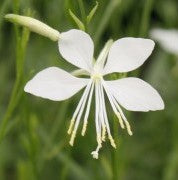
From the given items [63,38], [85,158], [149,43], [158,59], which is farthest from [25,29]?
[158,59]

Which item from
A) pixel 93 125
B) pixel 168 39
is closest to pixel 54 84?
pixel 93 125

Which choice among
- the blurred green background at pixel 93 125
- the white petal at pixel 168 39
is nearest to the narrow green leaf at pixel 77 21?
the blurred green background at pixel 93 125

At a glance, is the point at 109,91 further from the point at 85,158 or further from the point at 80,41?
the point at 85,158

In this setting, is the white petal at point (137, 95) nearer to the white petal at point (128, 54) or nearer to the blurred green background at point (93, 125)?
the white petal at point (128, 54)

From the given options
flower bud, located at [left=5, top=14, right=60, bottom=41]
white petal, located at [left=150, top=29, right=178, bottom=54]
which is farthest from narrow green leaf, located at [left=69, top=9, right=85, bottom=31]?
white petal, located at [left=150, top=29, right=178, bottom=54]

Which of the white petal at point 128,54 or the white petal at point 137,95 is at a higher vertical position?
the white petal at point 128,54

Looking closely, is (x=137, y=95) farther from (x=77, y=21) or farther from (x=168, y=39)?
(x=168, y=39)

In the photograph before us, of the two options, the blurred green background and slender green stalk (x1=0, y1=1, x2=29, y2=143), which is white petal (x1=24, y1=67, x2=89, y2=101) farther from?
the blurred green background
